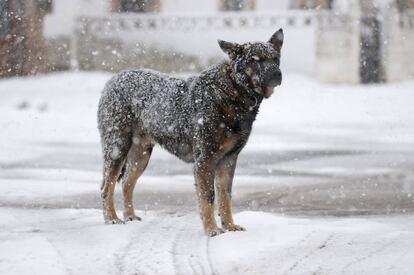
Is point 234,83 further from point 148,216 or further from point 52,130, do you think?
point 52,130

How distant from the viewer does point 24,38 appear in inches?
1035

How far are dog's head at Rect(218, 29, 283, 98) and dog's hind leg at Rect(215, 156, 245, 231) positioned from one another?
0.82 m

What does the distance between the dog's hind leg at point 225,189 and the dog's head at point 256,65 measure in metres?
0.82

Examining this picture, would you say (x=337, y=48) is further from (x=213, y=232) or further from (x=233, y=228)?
(x=213, y=232)

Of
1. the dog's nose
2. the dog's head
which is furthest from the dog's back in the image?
the dog's nose

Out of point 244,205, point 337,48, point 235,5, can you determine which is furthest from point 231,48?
point 235,5

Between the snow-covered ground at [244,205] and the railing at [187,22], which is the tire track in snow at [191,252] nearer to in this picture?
the snow-covered ground at [244,205]

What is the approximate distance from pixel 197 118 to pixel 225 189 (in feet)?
2.32

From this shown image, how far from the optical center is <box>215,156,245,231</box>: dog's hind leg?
6.75m

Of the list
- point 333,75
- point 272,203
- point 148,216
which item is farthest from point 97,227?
point 333,75

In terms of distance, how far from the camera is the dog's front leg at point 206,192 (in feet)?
21.4

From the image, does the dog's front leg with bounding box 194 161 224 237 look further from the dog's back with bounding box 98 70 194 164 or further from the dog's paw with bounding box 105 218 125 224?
the dog's paw with bounding box 105 218 125 224

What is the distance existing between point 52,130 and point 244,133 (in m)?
11.9

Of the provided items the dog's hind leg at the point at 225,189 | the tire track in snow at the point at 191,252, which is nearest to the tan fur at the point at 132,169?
the tire track in snow at the point at 191,252
